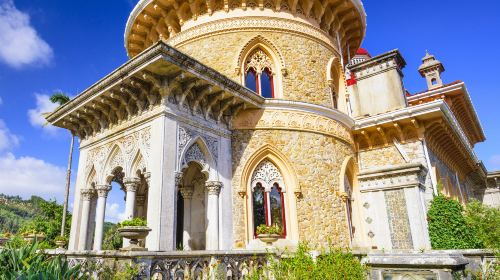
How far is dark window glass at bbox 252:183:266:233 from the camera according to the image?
912cm

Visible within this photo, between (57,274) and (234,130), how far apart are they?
5.85m

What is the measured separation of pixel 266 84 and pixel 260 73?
388 millimetres

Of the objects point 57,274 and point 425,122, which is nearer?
point 57,274

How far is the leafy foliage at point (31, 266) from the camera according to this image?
446 cm

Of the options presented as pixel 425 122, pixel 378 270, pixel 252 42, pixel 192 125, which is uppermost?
pixel 252 42

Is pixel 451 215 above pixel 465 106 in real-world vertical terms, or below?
below

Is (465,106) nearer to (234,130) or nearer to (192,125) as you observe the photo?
(234,130)

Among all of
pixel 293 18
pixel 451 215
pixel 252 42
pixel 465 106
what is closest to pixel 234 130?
pixel 252 42

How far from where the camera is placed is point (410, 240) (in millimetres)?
9570

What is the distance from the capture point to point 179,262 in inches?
218

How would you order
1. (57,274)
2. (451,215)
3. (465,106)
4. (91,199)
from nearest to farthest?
(57,274)
(451,215)
(91,199)
(465,106)

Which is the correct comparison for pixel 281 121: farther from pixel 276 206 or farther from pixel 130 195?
pixel 130 195

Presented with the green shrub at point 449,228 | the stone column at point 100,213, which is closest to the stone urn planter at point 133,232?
the stone column at point 100,213

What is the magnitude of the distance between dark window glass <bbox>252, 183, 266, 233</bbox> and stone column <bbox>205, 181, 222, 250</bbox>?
1178mm
